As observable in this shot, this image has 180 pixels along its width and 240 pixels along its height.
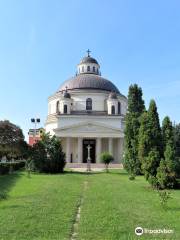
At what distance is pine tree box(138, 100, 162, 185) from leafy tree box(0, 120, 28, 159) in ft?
56.1

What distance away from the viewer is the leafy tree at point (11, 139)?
35969 mm

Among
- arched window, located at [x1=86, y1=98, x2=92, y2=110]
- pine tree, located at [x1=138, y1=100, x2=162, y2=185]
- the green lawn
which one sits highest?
arched window, located at [x1=86, y1=98, x2=92, y2=110]

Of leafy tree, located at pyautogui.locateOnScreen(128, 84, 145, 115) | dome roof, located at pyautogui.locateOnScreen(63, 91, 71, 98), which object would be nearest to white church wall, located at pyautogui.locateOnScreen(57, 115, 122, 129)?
dome roof, located at pyautogui.locateOnScreen(63, 91, 71, 98)

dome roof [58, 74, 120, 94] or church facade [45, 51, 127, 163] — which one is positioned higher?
dome roof [58, 74, 120, 94]

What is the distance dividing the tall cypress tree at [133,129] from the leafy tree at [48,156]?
24.2 feet

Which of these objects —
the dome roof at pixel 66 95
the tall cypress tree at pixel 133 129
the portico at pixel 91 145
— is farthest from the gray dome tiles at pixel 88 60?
the tall cypress tree at pixel 133 129

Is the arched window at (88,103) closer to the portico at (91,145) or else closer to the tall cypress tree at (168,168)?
the portico at (91,145)

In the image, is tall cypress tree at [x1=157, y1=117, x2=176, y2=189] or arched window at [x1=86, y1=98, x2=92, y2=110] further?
arched window at [x1=86, y1=98, x2=92, y2=110]

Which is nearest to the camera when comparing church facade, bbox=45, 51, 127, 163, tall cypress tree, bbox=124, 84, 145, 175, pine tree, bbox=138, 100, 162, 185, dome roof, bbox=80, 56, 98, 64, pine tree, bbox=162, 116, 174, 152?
pine tree, bbox=162, 116, 174, 152

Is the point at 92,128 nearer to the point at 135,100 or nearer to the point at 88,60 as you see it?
the point at 88,60

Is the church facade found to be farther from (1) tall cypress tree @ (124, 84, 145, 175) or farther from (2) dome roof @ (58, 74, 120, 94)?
(1) tall cypress tree @ (124, 84, 145, 175)

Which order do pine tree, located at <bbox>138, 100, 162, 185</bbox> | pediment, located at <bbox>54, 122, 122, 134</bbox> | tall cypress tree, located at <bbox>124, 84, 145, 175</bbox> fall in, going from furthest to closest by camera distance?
pediment, located at <bbox>54, 122, 122, 134</bbox>
tall cypress tree, located at <bbox>124, 84, 145, 175</bbox>
pine tree, located at <bbox>138, 100, 162, 185</bbox>

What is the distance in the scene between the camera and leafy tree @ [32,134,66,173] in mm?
34188

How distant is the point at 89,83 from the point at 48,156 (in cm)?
2810
